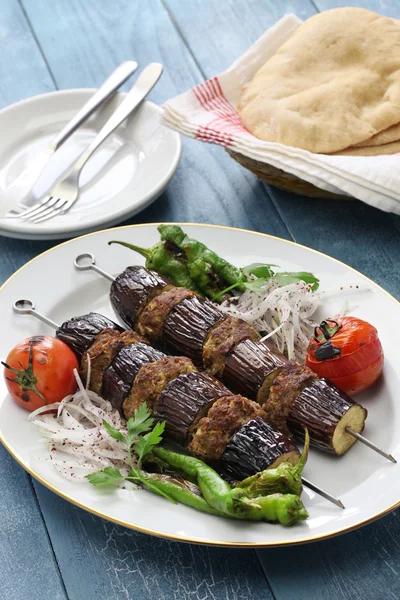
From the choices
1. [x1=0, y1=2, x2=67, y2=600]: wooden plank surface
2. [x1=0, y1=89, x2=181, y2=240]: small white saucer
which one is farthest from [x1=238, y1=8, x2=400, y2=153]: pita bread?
[x1=0, y1=2, x2=67, y2=600]: wooden plank surface

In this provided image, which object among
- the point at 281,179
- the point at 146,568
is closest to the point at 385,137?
the point at 281,179

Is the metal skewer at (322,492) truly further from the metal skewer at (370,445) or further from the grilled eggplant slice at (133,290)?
the grilled eggplant slice at (133,290)

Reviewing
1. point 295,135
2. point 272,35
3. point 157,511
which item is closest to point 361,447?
point 157,511

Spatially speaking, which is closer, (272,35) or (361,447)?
(361,447)

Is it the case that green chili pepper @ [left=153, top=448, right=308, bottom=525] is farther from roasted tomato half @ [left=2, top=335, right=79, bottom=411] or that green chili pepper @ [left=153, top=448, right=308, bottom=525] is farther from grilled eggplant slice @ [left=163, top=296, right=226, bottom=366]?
roasted tomato half @ [left=2, top=335, right=79, bottom=411]

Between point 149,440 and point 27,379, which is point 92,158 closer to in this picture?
point 27,379

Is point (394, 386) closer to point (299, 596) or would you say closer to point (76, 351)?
point (299, 596)

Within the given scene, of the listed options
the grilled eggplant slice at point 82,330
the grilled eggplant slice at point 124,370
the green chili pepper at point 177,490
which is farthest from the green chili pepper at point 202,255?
the green chili pepper at point 177,490
